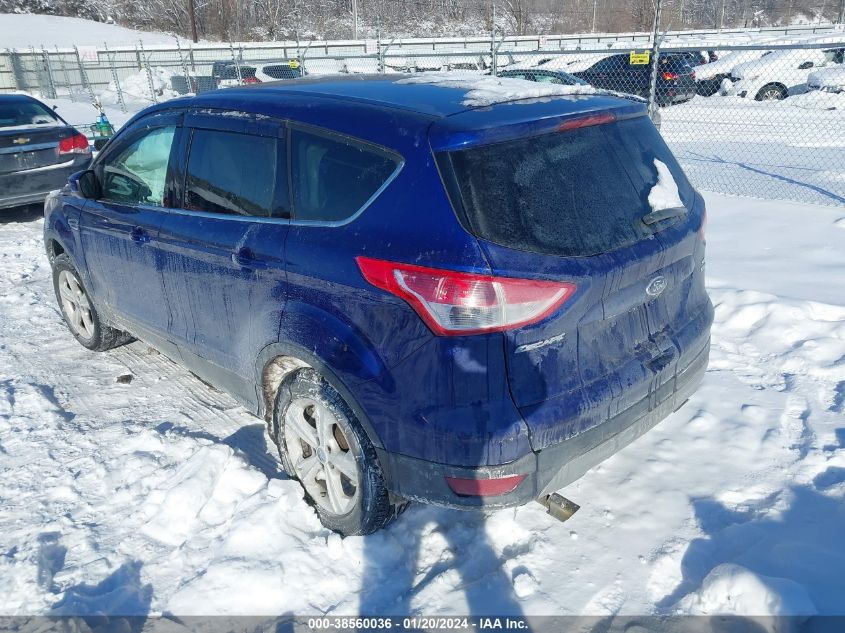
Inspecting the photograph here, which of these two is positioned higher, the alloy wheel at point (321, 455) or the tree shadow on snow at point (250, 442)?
the alloy wheel at point (321, 455)

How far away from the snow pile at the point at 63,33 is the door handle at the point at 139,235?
52.3 metres

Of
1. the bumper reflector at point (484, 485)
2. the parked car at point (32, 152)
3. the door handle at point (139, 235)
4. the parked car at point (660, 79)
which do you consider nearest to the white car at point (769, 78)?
the parked car at point (660, 79)

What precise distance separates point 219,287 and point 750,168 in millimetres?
9272

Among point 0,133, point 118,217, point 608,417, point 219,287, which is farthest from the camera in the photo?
point 0,133

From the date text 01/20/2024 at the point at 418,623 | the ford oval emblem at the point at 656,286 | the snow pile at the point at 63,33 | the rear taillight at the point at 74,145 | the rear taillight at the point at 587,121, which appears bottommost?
the date text 01/20/2024 at the point at 418,623

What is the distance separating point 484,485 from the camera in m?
2.32

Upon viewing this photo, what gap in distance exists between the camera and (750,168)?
32.6 feet

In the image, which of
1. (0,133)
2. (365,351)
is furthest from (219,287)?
(0,133)

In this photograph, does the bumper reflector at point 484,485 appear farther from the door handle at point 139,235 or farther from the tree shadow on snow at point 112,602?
the door handle at point 139,235

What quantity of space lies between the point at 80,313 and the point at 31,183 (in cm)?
443

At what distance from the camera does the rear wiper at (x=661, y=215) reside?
8.68 ft

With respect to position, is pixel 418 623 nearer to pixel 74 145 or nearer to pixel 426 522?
pixel 426 522

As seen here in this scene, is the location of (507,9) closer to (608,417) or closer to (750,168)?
(750,168)

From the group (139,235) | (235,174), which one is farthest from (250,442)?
(235,174)
